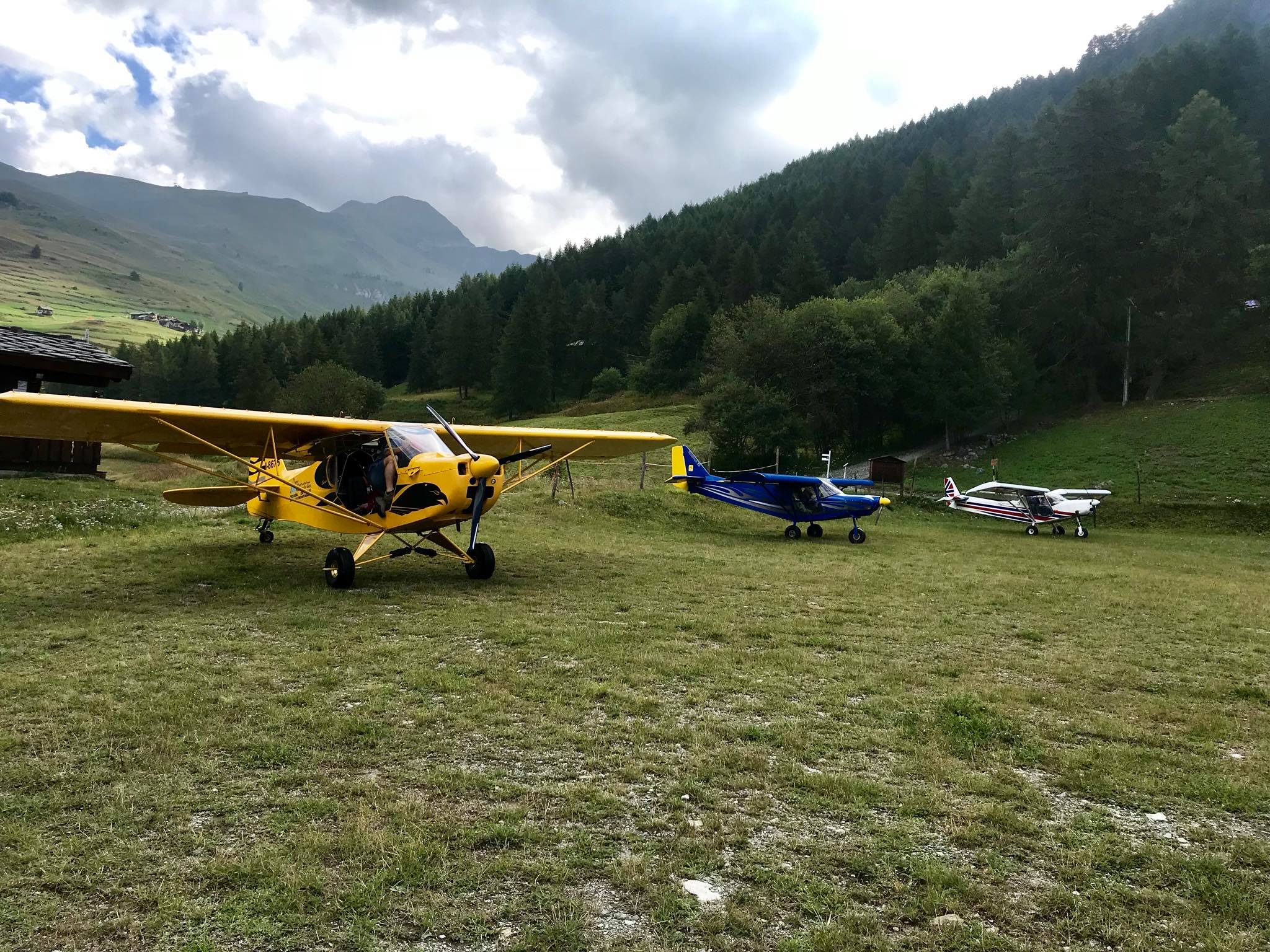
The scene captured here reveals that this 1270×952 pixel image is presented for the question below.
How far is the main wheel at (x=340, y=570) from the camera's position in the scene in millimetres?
10578

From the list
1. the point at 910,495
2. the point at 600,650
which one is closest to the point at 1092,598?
the point at 600,650

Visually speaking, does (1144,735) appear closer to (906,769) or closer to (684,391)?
(906,769)

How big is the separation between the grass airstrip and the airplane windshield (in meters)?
2.16

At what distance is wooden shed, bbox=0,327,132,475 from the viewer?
1908 cm

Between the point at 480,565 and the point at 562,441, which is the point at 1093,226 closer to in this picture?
the point at 562,441

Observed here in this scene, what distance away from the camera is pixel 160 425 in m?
10.5

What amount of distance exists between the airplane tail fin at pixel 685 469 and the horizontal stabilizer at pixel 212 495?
42.5 feet

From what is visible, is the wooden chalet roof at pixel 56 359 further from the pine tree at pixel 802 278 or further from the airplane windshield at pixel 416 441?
the pine tree at pixel 802 278

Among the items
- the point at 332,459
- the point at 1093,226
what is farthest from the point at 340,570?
the point at 1093,226

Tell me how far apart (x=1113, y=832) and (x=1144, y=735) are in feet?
6.64

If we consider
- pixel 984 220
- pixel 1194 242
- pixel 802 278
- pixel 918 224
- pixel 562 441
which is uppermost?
pixel 918 224

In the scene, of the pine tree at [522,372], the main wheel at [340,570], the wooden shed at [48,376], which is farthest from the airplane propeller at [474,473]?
the pine tree at [522,372]

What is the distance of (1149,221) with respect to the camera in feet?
157

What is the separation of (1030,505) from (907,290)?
3584cm
